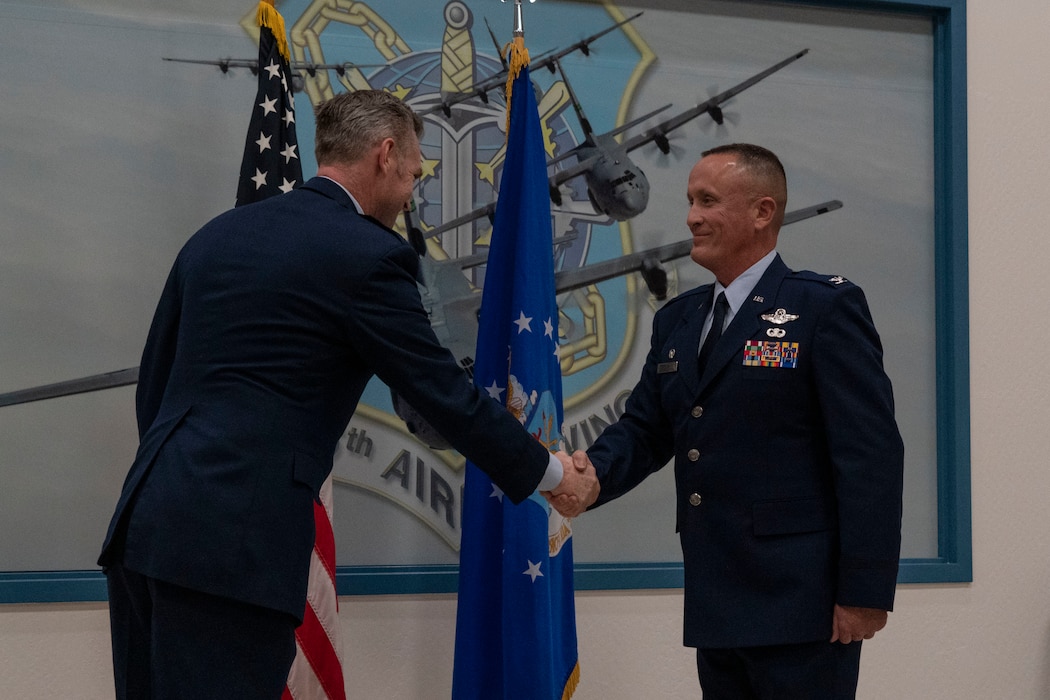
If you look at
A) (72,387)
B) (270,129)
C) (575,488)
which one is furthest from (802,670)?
(72,387)

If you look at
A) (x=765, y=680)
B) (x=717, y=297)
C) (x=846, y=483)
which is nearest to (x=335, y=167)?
(x=717, y=297)

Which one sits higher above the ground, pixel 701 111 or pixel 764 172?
pixel 701 111

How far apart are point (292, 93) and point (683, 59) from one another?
3.93 ft

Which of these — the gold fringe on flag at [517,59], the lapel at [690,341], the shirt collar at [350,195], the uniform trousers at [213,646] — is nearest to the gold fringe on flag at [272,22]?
the gold fringe on flag at [517,59]

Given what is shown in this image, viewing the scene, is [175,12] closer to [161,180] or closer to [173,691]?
[161,180]

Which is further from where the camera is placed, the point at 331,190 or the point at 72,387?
the point at 72,387

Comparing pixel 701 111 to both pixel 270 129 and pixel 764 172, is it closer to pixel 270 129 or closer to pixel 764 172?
pixel 764 172

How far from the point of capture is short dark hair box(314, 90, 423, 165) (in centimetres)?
195

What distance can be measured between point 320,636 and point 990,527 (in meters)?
2.11

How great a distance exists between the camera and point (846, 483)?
5.97 feet

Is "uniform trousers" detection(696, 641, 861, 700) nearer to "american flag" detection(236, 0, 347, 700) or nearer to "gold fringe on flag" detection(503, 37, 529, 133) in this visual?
"american flag" detection(236, 0, 347, 700)

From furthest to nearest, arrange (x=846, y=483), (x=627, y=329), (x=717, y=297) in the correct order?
(x=627, y=329), (x=717, y=297), (x=846, y=483)

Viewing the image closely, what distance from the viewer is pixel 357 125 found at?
196cm

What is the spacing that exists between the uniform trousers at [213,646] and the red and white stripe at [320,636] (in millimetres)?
752
